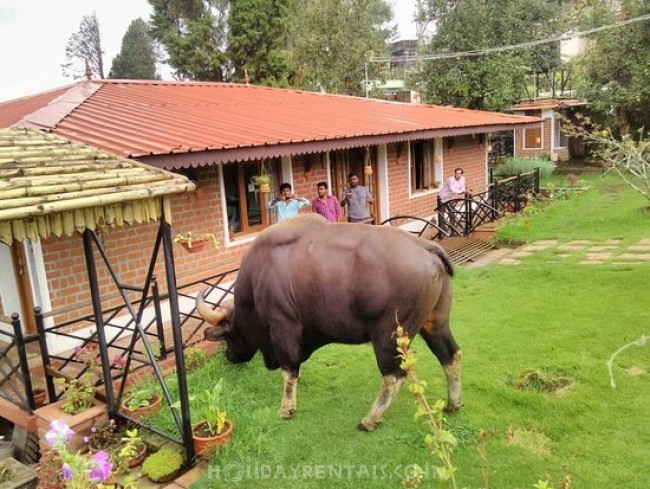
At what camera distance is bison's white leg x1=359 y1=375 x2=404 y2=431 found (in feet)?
15.7

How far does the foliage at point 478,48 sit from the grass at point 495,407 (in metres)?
16.4

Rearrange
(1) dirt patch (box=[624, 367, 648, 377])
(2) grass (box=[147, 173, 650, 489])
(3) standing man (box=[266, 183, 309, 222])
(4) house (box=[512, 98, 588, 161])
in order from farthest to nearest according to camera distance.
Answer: (4) house (box=[512, 98, 588, 161]) → (3) standing man (box=[266, 183, 309, 222]) → (1) dirt patch (box=[624, 367, 648, 377]) → (2) grass (box=[147, 173, 650, 489])

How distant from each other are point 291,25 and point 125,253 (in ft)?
65.2

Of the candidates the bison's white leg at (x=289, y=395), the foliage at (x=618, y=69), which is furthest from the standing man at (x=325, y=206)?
the foliage at (x=618, y=69)

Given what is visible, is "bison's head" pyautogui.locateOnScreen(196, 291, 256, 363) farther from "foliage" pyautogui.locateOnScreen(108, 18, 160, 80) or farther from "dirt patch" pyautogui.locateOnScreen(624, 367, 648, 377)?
"foliage" pyautogui.locateOnScreen(108, 18, 160, 80)

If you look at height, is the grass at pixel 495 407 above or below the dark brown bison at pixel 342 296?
below

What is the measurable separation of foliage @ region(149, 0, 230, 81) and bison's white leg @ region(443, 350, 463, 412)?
923 inches

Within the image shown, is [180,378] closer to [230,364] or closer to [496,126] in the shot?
[230,364]

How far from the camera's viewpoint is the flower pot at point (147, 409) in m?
5.08

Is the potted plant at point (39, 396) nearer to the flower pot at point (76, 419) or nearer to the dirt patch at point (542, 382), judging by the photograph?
the flower pot at point (76, 419)

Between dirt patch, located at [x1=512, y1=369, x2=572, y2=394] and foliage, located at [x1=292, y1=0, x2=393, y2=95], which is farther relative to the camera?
A: foliage, located at [x1=292, y1=0, x2=393, y2=95]

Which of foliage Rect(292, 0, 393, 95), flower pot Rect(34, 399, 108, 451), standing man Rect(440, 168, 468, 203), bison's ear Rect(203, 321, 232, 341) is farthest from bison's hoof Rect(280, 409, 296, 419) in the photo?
foliage Rect(292, 0, 393, 95)

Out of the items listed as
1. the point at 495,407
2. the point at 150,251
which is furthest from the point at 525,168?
the point at 495,407

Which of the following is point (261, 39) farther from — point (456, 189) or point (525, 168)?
point (456, 189)
